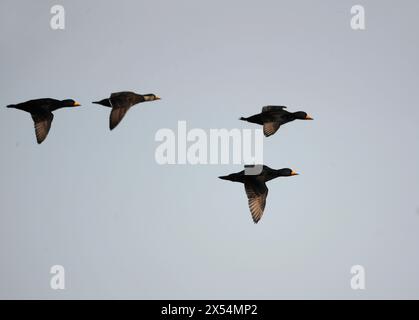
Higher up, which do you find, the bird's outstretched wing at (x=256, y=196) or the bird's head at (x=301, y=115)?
the bird's head at (x=301, y=115)

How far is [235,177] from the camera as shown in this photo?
2523cm

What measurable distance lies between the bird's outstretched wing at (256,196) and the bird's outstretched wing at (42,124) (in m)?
5.38

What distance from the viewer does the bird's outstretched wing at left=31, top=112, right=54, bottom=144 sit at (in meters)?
25.3

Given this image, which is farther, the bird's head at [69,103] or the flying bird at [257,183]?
the bird's head at [69,103]

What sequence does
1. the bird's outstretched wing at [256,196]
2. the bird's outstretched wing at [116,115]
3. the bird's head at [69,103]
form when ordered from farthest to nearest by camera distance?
the bird's head at [69,103] < the bird's outstretched wing at [256,196] < the bird's outstretched wing at [116,115]

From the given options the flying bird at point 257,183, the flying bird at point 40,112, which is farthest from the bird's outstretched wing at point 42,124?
the flying bird at point 257,183

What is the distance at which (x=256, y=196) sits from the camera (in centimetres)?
2492

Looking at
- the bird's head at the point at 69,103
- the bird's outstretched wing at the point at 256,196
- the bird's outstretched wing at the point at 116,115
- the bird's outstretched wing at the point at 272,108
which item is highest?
the bird's head at the point at 69,103

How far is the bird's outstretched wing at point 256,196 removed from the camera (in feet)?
81.0

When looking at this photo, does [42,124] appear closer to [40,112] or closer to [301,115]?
[40,112]

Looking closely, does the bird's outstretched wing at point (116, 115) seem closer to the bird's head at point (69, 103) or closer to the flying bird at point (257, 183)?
the bird's head at point (69, 103)

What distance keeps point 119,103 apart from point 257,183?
4108 millimetres
